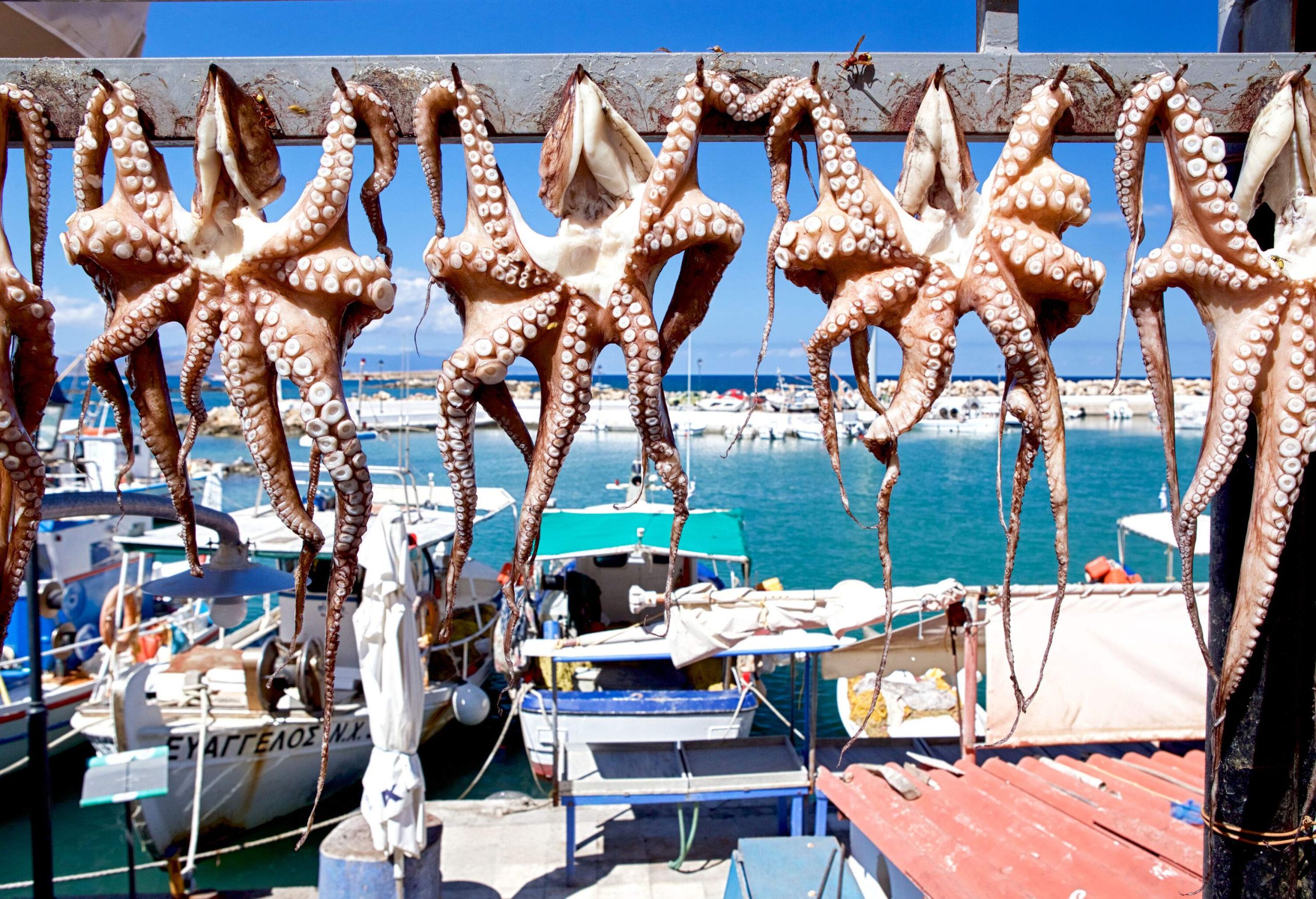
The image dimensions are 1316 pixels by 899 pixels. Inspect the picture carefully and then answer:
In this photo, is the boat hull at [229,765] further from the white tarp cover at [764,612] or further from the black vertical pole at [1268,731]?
the black vertical pole at [1268,731]

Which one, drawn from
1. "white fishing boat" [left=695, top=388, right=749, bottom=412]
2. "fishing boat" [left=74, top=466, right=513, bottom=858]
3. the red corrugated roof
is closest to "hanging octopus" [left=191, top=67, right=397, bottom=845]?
the red corrugated roof

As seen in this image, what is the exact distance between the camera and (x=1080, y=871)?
4.22m

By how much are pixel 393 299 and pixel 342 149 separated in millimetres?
392

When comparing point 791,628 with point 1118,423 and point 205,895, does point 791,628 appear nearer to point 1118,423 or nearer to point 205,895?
point 205,895

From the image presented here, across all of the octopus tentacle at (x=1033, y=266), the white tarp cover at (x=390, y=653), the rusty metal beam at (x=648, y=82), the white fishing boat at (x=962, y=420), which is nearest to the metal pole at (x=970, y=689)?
the white tarp cover at (x=390, y=653)

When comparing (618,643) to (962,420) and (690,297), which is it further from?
(962,420)

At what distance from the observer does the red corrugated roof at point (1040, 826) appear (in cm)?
417

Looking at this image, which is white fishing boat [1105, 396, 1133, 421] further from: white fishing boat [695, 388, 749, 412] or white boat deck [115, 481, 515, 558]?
white boat deck [115, 481, 515, 558]

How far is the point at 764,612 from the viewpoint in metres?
9.55

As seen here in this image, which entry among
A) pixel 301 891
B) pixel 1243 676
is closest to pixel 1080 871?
pixel 1243 676

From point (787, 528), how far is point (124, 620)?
2900cm

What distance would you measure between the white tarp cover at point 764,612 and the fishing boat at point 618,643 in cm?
46

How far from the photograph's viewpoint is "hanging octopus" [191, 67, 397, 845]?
2162mm

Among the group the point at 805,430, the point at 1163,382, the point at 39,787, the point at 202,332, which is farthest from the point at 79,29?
the point at 805,430
